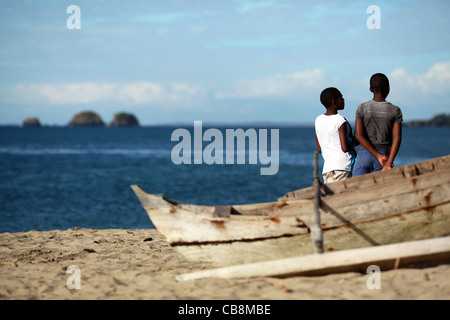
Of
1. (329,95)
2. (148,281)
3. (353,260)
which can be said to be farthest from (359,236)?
(148,281)

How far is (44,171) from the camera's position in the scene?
3300cm

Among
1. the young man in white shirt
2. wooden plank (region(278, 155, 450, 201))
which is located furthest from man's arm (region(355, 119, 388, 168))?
wooden plank (region(278, 155, 450, 201))

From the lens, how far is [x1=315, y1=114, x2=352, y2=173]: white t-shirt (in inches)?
221

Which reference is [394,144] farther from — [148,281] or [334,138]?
Result: [148,281]

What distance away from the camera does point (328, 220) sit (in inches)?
191

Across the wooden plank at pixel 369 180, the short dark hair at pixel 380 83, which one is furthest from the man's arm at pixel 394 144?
the short dark hair at pixel 380 83

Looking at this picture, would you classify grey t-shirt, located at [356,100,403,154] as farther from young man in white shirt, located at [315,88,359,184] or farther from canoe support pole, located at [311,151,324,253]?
canoe support pole, located at [311,151,324,253]

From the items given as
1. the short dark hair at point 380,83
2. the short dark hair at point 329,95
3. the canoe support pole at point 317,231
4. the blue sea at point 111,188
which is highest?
the short dark hair at point 380,83

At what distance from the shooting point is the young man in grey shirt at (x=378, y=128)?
548 cm

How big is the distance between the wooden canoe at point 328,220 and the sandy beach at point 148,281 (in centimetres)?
32

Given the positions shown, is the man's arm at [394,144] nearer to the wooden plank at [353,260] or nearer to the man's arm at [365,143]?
the man's arm at [365,143]

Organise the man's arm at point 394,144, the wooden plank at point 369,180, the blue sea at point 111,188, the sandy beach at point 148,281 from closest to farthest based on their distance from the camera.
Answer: the sandy beach at point 148,281, the wooden plank at point 369,180, the man's arm at point 394,144, the blue sea at point 111,188
